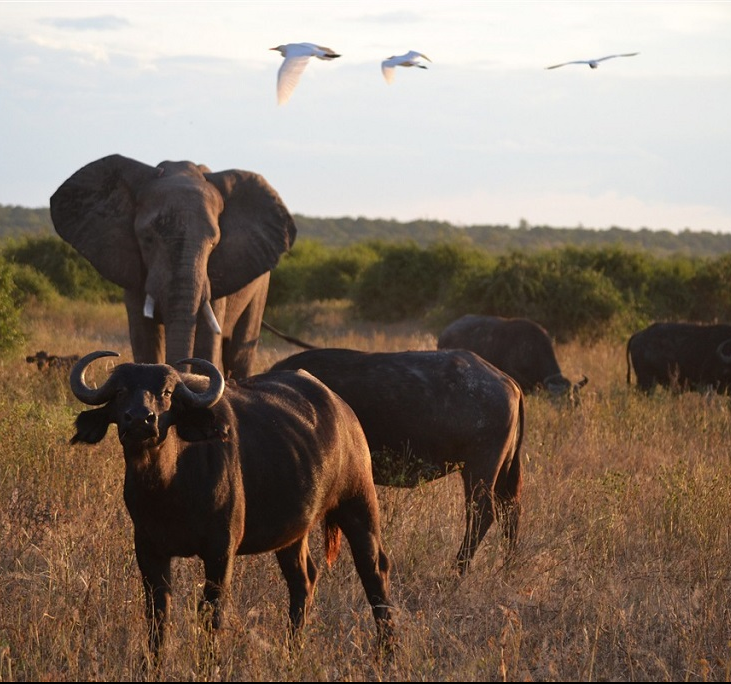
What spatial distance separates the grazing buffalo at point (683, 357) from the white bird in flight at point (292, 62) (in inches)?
297

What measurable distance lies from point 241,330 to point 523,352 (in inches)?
170

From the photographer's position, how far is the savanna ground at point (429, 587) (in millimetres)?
5059

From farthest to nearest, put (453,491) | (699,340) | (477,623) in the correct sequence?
(699,340)
(453,491)
(477,623)

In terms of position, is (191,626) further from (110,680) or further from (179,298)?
(179,298)

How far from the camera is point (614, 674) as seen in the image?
17.4ft

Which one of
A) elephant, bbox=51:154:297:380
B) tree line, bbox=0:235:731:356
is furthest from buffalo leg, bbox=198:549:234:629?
tree line, bbox=0:235:731:356

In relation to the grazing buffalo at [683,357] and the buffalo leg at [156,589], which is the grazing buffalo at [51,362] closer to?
the grazing buffalo at [683,357]

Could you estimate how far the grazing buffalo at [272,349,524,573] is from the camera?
706 cm

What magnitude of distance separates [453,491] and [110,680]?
415cm

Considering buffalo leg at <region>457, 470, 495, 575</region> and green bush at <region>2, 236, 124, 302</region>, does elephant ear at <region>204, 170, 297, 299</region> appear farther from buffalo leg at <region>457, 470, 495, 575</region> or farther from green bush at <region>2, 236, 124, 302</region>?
green bush at <region>2, 236, 124, 302</region>

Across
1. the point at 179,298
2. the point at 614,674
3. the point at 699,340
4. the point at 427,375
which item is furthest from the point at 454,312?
the point at 614,674

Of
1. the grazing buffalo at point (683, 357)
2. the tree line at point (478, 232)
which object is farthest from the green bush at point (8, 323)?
the tree line at point (478, 232)

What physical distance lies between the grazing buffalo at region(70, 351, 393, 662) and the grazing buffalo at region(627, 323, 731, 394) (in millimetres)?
Answer: 9451

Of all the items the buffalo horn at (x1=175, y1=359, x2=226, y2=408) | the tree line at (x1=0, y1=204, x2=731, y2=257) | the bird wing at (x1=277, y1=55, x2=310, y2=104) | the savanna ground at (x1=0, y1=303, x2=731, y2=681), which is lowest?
the tree line at (x1=0, y1=204, x2=731, y2=257)
